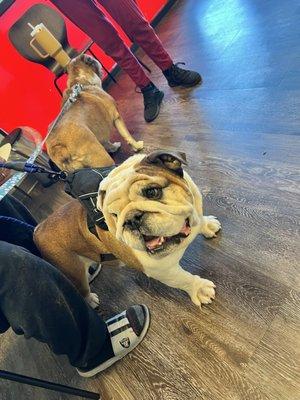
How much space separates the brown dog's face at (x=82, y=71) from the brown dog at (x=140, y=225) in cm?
158

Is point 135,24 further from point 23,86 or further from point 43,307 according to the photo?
point 43,307

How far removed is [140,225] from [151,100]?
2331mm

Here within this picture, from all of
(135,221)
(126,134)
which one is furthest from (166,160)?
(126,134)

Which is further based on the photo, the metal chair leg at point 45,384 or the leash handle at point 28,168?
the leash handle at point 28,168

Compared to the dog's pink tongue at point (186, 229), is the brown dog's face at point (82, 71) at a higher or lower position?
higher

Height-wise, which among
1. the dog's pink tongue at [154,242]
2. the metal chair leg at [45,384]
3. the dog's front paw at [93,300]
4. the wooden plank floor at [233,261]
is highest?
the dog's pink tongue at [154,242]

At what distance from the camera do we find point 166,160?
136 cm

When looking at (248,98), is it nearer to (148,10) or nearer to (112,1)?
(112,1)

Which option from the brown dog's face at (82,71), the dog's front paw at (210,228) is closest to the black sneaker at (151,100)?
the brown dog's face at (82,71)

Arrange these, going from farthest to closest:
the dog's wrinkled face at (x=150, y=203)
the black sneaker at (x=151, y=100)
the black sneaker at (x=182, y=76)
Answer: the black sneaker at (x=151, y=100)
the black sneaker at (x=182, y=76)
the dog's wrinkled face at (x=150, y=203)

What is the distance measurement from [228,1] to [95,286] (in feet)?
11.6

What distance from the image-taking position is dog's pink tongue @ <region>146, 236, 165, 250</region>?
53.1 inches

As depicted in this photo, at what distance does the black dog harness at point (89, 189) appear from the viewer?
59.6 inches

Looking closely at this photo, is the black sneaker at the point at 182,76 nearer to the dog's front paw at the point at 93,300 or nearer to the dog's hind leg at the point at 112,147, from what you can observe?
the dog's hind leg at the point at 112,147
